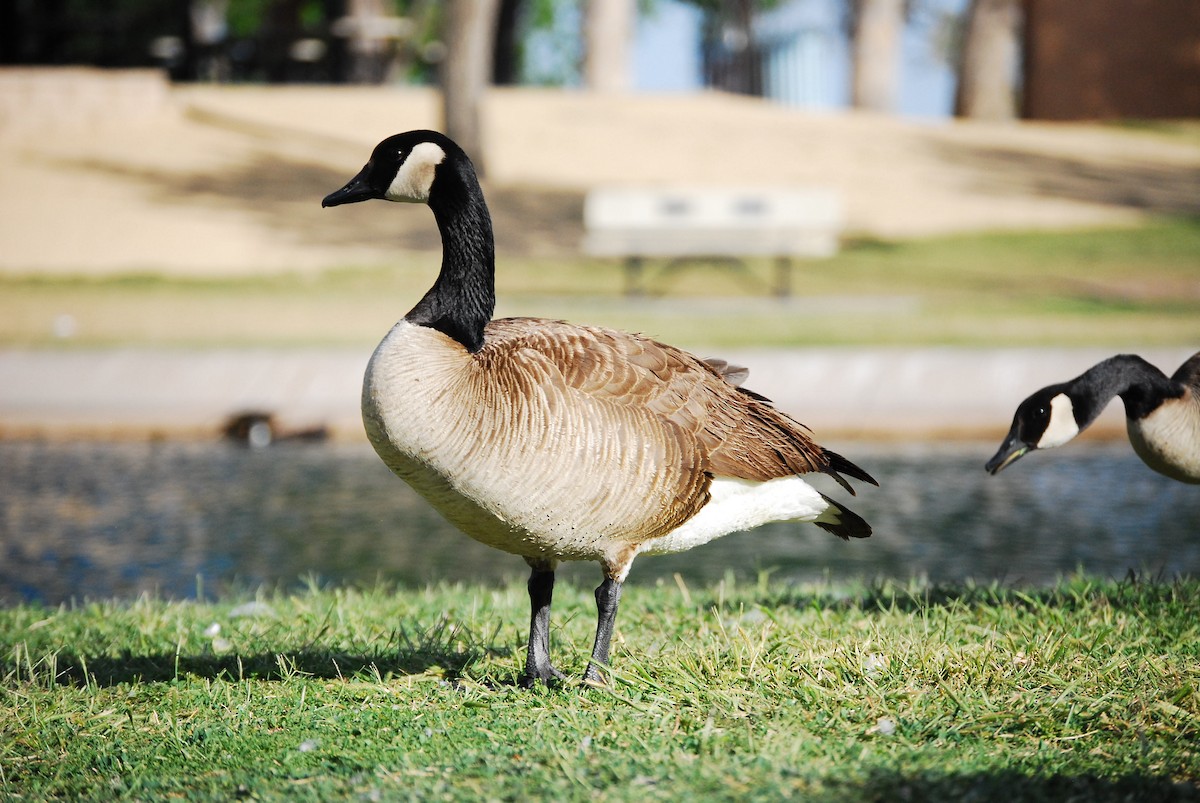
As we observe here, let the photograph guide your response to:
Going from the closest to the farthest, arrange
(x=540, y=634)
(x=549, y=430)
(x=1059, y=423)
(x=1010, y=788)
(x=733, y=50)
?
(x=1010, y=788) < (x=549, y=430) < (x=540, y=634) < (x=1059, y=423) < (x=733, y=50)

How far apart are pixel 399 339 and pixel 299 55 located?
99.5ft

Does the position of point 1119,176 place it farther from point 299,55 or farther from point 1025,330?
point 299,55

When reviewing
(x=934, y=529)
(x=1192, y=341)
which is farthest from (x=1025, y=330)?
(x=934, y=529)

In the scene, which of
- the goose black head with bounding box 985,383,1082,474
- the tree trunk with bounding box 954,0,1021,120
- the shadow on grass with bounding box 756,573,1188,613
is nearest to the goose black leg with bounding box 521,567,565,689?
the shadow on grass with bounding box 756,573,1188,613

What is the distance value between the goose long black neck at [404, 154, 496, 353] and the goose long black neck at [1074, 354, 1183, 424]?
1.88 meters

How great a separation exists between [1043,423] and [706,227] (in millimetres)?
11369

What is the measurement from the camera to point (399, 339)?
3.49 metres

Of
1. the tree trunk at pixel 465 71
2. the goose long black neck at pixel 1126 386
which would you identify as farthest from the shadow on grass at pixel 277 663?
the tree trunk at pixel 465 71

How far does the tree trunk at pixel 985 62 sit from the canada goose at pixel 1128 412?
27540mm

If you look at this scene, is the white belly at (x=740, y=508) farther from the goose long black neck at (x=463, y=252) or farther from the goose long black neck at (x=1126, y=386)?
the goose long black neck at (x=1126, y=386)

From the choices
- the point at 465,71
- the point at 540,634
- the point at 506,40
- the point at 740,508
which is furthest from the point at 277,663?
the point at 506,40

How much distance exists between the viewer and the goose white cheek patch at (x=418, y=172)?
3732 millimetres

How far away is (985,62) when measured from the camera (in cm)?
3025

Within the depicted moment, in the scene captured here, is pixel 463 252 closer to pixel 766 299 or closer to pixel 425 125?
pixel 766 299
